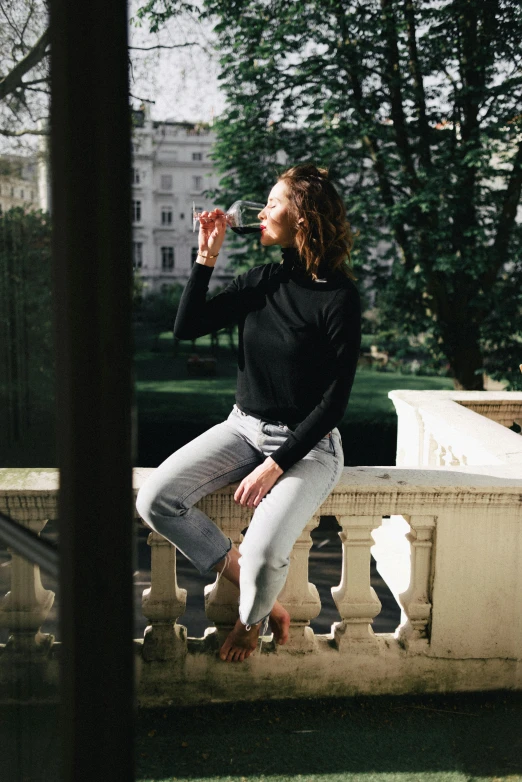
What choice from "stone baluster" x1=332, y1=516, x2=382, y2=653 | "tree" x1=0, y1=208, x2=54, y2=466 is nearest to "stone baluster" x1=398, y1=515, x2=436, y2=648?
"stone baluster" x1=332, y1=516, x2=382, y2=653

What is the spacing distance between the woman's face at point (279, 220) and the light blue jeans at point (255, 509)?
2.12ft

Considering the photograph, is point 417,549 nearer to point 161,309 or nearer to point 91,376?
point 91,376

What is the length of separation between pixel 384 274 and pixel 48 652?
1048cm

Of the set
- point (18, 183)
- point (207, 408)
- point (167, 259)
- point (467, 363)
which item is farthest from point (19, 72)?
point (167, 259)

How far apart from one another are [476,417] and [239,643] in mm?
2168

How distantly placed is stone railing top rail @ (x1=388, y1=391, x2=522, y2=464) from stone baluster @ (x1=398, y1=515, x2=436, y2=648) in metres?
0.63

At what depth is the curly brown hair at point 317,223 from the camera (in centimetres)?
266

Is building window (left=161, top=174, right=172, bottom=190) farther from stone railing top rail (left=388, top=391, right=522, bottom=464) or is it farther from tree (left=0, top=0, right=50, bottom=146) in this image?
tree (left=0, top=0, right=50, bottom=146)

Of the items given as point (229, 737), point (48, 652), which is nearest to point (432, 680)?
point (229, 737)

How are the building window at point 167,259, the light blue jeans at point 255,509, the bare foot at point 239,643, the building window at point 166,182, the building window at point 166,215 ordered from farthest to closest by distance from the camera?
the building window at point 167,259, the building window at point 166,215, the building window at point 166,182, the bare foot at point 239,643, the light blue jeans at point 255,509

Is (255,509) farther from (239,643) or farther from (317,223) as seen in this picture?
(317,223)

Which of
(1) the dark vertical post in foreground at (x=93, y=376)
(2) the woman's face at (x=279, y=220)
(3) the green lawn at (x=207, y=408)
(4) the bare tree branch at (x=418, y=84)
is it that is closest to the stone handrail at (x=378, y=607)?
(2) the woman's face at (x=279, y=220)

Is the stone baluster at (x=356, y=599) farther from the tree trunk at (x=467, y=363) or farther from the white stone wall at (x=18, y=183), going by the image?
the tree trunk at (x=467, y=363)

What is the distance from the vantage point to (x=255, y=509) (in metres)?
2.60
